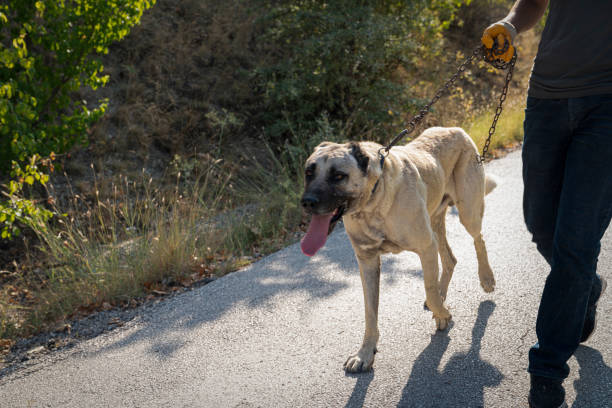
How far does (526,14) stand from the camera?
3191 millimetres

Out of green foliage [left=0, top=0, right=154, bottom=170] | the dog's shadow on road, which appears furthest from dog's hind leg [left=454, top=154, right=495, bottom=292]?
green foliage [left=0, top=0, right=154, bottom=170]

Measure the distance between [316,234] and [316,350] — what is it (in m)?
1.03

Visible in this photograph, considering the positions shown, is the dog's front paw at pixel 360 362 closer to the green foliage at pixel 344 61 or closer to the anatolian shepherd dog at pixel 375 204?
the anatolian shepherd dog at pixel 375 204

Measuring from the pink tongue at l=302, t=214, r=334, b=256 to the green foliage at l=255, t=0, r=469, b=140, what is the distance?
5909 millimetres


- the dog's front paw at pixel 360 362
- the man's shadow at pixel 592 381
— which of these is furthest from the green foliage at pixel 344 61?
the man's shadow at pixel 592 381

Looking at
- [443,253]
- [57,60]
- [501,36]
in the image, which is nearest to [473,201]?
[443,253]

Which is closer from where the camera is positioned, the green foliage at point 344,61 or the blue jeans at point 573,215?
the blue jeans at point 573,215

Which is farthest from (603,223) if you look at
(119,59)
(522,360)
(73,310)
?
(119,59)

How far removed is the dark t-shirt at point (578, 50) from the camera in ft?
8.26

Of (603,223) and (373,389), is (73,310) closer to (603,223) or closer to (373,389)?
(373,389)

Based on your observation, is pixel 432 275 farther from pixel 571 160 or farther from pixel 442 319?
pixel 571 160

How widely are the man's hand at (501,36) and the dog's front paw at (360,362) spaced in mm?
2178

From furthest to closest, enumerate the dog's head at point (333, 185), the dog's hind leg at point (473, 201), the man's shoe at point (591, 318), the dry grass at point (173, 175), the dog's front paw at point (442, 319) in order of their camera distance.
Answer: the dry grass at point (173, 175)
the dog's hind leg at point (473, 201)
the dog's front paw at point (442, 319)
the man's shoe at point (591, 318)
the dog's head at point (333, 185)

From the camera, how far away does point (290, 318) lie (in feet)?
13.6
